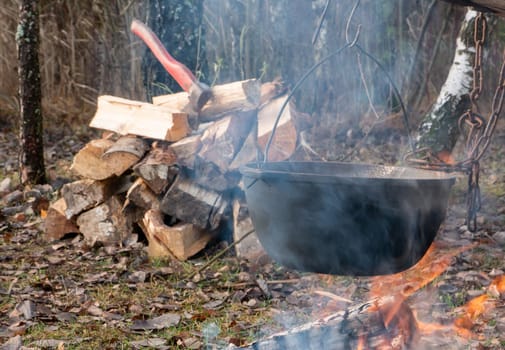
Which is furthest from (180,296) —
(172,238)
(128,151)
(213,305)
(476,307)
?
(476,307)

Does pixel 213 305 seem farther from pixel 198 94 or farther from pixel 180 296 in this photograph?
pixel 198 94

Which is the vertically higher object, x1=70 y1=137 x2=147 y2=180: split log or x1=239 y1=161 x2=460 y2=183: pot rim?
x1=239 y1=161 x2=460 y2=183: pot rim

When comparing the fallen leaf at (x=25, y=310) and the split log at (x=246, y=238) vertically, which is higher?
the split log at (x=246, y=238)

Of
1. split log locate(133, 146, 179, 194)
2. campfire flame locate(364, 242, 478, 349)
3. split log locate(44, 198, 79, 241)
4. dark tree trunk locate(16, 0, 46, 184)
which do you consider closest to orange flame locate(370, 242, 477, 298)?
campfire flame locate(364, 242, 478, 349)

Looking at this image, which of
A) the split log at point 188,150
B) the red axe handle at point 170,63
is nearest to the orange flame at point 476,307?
the split log at point 188,150

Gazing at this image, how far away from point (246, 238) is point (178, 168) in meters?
0.72

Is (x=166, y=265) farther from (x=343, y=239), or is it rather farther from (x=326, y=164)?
(x=343, y=239)

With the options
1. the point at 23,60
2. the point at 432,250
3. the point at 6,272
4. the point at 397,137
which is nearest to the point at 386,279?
the point at 432,250

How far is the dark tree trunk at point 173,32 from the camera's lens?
5.77m

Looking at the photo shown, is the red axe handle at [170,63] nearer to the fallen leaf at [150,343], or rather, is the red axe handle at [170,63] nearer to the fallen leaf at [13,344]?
the fallen leaf at [150,343]

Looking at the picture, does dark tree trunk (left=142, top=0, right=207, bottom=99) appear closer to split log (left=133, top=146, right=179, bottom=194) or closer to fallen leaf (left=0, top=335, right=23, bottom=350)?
split log (left=133, top=146, right=179, bottom=194)

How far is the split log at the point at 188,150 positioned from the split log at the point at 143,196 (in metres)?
0.35

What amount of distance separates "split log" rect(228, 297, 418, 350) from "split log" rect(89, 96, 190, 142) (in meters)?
2.33

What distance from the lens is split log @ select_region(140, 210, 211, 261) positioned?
14.9ft
